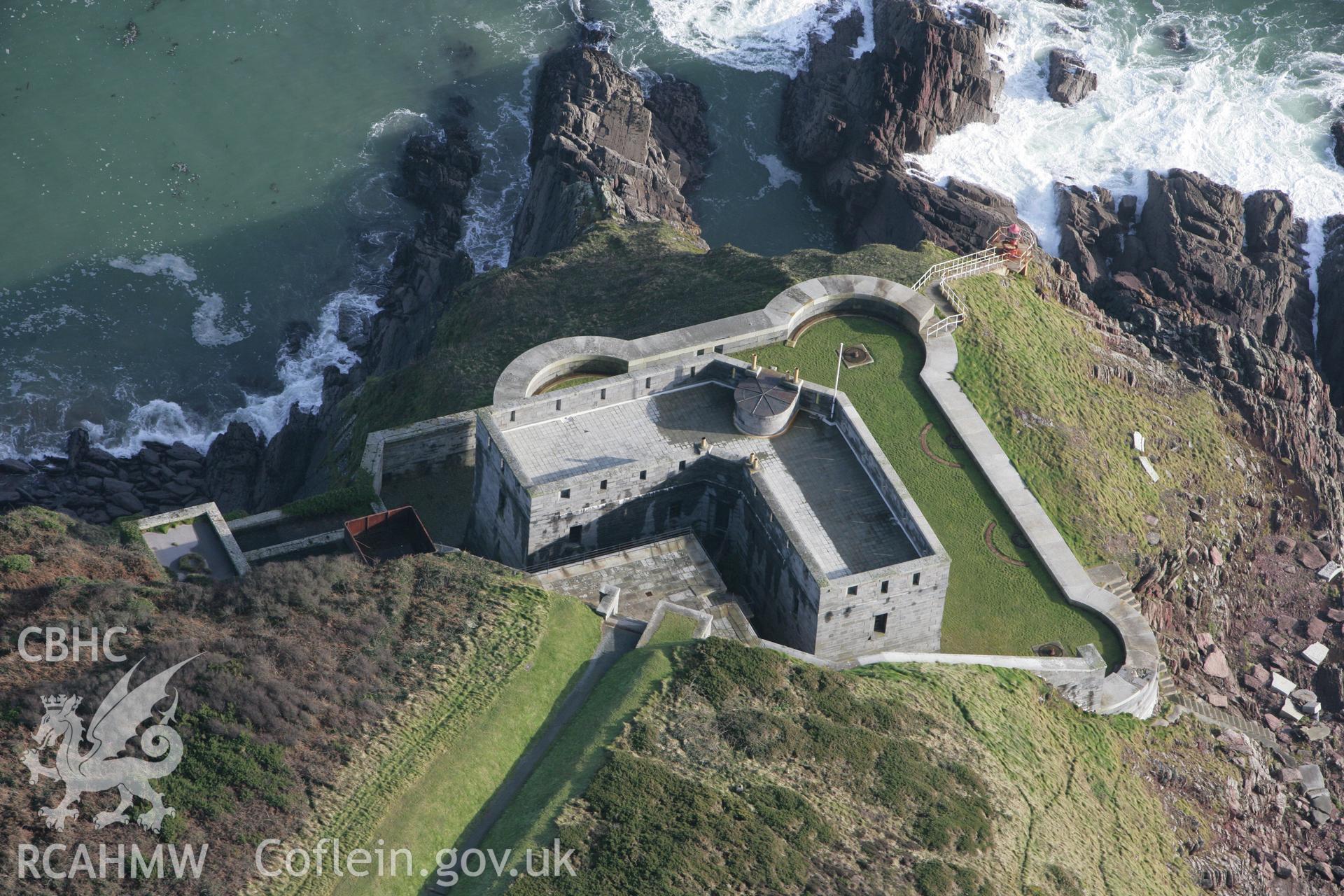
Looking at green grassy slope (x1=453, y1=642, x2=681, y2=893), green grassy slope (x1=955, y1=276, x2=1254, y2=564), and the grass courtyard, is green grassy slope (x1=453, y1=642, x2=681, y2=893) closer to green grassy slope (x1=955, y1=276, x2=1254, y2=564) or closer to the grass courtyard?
the grass courtyard

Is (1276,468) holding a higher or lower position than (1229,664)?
higher

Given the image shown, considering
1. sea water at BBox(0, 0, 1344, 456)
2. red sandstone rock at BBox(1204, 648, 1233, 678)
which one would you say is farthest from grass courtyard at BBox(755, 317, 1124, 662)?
sea water at BBox(0, 0, 1344, 456)

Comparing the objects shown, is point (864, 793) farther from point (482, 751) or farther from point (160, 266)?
point (160, 266)

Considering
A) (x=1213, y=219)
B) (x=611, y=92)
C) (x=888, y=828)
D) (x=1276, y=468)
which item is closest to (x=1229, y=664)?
(x=1276, y=468)

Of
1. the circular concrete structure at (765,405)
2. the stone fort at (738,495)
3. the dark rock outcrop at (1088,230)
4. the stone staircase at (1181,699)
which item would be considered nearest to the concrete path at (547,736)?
the stone fort at (738,495)

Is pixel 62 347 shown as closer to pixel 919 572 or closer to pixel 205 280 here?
pixel 205 280

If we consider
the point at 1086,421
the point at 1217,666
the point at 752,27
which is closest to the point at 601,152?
the point at 752,27
